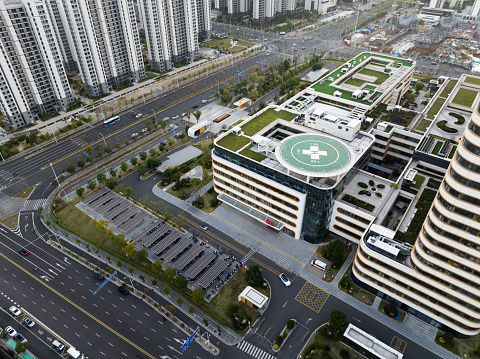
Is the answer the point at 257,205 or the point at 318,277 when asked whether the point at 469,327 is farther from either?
the point at 257,205

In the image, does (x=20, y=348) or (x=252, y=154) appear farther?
(x=252, y=154)

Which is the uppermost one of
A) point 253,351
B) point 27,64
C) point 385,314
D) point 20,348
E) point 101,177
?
point 27,64

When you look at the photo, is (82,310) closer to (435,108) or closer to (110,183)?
(110,183)

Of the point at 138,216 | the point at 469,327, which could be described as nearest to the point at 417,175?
the point at 469,327

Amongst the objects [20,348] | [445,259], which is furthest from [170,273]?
[445,259]

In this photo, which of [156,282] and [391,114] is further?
[391,114]

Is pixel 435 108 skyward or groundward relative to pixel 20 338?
skyward
